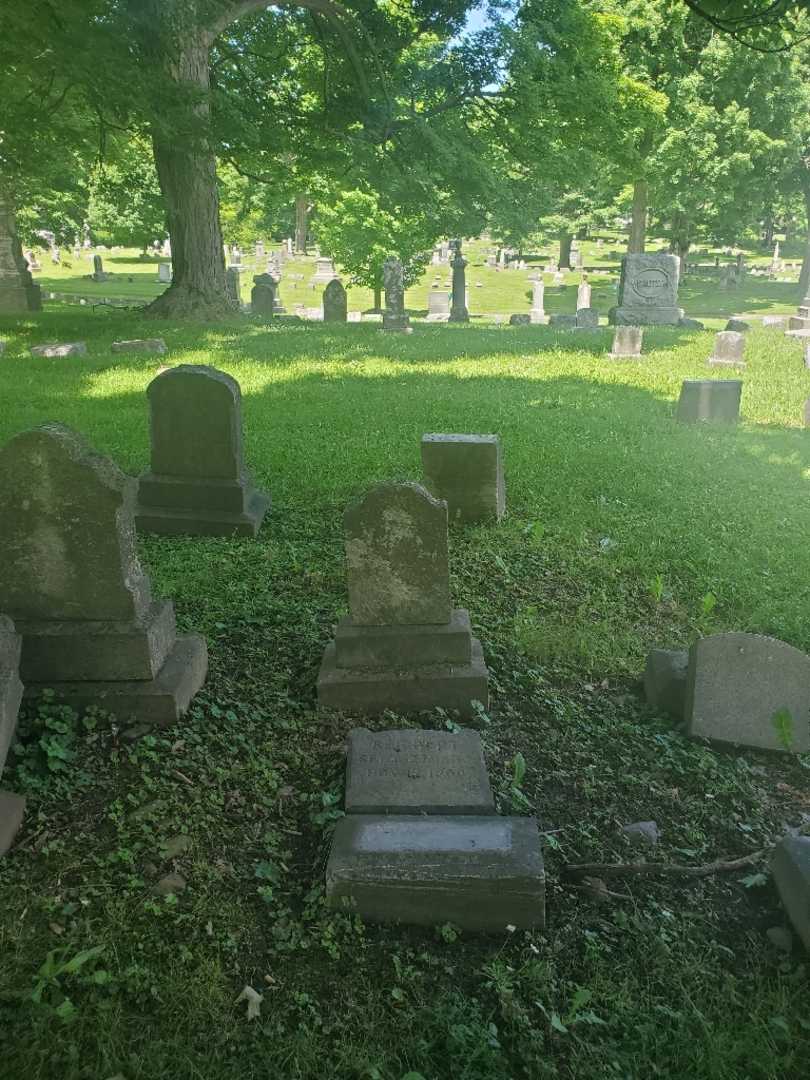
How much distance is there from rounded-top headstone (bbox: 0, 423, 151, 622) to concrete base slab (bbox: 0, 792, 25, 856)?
1020mm

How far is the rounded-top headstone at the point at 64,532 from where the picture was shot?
4.00 m

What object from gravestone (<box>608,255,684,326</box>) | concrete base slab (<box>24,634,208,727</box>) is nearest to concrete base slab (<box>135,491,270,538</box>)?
concrete base slab (<box>24,634,208,727</box>)

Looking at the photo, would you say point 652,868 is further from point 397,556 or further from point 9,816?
point 9,816

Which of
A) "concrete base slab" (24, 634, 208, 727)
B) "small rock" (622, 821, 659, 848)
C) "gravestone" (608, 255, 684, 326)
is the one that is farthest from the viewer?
"gravestone" (608, 255, 684, 326)

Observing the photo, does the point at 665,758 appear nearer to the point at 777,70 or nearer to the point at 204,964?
the point at 204,964

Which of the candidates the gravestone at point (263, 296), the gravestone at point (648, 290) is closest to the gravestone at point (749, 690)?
the gravestone at point (648, 290)

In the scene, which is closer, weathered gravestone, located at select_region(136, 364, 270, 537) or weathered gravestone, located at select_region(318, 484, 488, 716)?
weathered gravestone, located at select_region(318, 484, 488, 716)

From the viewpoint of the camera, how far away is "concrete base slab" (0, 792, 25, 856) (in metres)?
3.36

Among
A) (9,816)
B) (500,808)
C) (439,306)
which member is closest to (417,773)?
(500,808)

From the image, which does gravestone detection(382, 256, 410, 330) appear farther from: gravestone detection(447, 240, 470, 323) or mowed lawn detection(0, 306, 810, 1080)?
mowed lawn detection(0, 306, 810, 1080)

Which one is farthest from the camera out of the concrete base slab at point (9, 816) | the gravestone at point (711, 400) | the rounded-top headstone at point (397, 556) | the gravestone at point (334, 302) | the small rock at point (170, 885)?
the gravestone at point (334, 302)

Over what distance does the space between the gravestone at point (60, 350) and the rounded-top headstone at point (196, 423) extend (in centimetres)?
878

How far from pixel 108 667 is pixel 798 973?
3.33 meters

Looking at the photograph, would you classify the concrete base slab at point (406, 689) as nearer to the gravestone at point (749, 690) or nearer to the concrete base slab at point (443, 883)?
the gravestone at point (749, 690)
